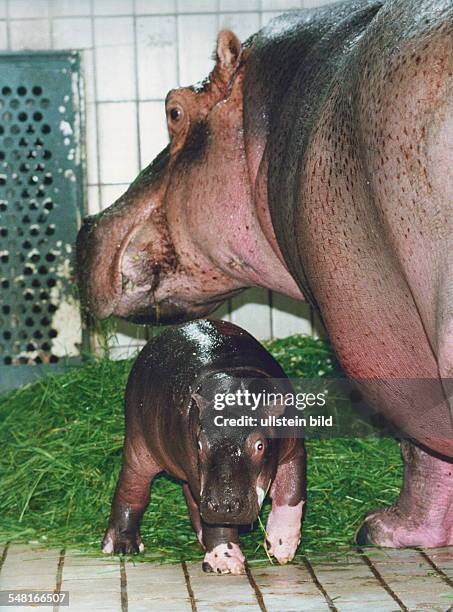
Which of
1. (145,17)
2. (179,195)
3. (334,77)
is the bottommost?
(179,195)

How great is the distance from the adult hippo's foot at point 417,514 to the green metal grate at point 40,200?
8.02ft

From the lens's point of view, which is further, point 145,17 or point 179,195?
point 145,17

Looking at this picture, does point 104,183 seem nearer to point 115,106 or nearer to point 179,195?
point 115,106

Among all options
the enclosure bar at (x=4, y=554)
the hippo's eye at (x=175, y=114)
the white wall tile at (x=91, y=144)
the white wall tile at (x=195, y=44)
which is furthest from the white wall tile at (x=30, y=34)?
the enclosure bar at (x=4, y=554)

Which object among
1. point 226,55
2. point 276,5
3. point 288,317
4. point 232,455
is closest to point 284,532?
point 232,455

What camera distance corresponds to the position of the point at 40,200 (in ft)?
19.3

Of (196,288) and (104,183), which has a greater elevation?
(104,183)

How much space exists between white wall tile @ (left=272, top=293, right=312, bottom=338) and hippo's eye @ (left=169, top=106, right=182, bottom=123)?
2.11 metres

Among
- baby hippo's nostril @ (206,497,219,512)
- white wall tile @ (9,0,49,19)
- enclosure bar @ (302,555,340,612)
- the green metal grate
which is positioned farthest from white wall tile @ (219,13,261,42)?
baby hippo's nostril @ (206,497,219,512)

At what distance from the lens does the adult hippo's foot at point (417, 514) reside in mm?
3744

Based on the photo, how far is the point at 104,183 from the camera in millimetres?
5863

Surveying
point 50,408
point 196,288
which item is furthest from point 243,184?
point 50,408

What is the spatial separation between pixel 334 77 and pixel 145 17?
10.00ft

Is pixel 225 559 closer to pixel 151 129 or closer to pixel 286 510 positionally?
pixel 286 510
